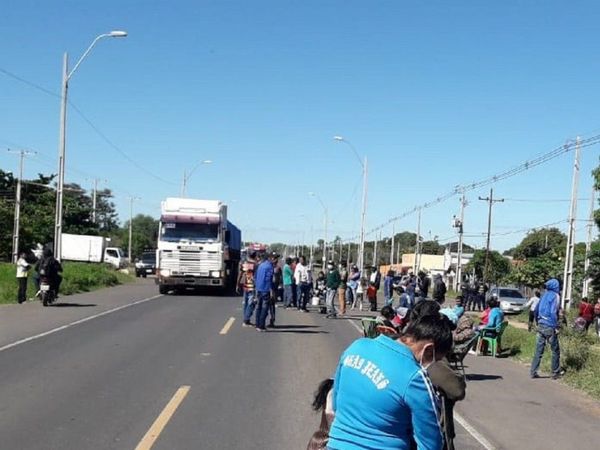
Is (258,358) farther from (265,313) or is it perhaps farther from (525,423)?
(525,423)

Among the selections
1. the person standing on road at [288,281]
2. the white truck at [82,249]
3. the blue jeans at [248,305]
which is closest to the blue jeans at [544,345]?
the blue jeans at [248,305]

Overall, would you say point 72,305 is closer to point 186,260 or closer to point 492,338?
point 186,260

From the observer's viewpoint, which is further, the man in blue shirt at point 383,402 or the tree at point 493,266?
the tree at point 493,266

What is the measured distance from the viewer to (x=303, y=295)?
25109 mm

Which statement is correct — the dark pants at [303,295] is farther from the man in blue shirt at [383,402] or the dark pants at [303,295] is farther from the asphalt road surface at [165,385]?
the man in blue shirt at [383,402]

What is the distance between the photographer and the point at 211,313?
21.8 m

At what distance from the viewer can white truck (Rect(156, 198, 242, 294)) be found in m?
29.9

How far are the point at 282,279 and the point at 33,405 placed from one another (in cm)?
1731

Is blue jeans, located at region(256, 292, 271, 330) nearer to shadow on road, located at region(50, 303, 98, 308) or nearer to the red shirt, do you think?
shadow on road, located at region(50, 303, 98, 308)

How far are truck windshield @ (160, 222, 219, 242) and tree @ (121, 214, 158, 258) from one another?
248ft

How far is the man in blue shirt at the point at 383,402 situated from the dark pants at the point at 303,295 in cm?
2147

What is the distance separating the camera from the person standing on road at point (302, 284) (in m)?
24.9

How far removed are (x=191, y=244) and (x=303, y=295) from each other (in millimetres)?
6670

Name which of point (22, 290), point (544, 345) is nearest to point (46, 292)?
point (22, 290)
